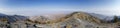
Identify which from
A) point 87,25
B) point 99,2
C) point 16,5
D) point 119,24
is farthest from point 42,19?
point 119,24

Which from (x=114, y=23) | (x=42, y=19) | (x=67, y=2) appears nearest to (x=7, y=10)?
(x=42, y=19)

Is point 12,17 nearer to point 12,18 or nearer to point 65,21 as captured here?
point 12,18

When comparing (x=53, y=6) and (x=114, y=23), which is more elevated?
(x=53, y=6)

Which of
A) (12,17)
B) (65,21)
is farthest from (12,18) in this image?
(65,21)

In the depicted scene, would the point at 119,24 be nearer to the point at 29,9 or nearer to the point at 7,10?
the point at 29,9

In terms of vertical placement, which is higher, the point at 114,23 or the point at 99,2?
the point at 99,2

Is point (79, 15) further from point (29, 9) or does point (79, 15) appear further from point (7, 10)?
point (7, 10)
